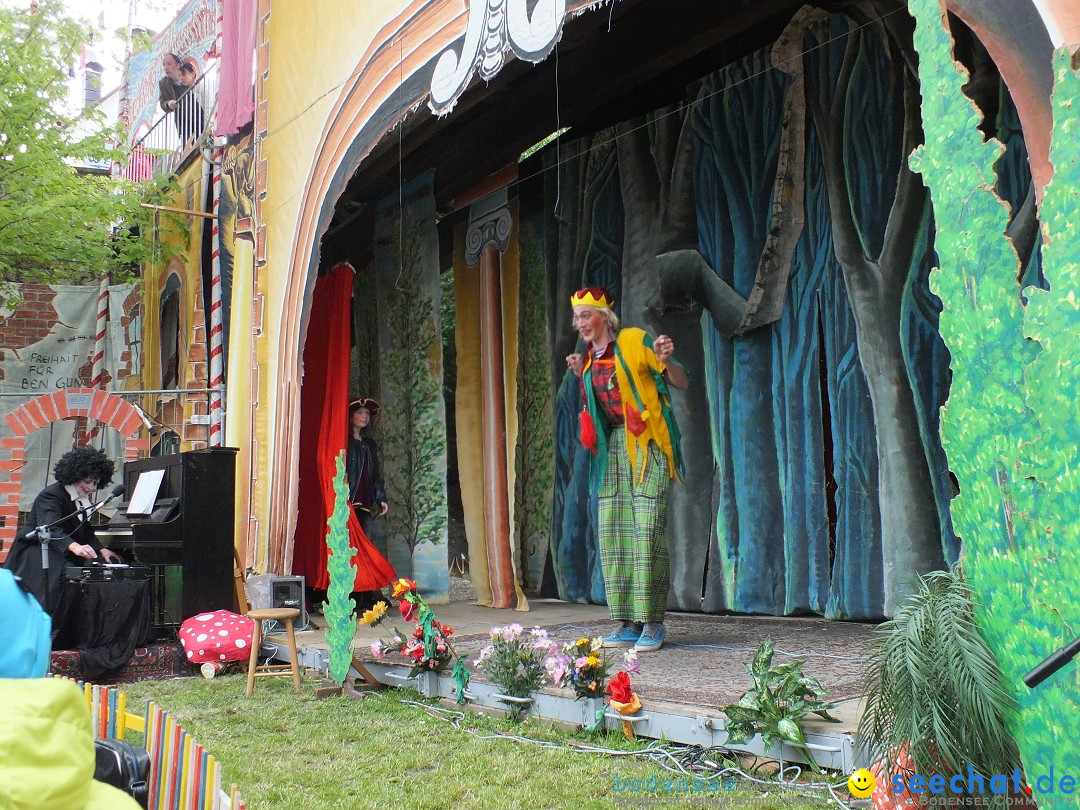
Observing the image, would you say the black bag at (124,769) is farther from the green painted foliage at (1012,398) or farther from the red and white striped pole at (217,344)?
the red and white striped pole at (217,344)

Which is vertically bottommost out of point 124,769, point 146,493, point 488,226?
point 124,769

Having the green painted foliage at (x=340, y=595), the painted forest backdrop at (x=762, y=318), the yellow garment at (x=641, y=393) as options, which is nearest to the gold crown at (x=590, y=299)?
the yellow garment at (x=641, y=393)

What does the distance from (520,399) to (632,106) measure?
7.86ft

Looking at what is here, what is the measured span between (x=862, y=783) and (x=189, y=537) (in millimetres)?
4922

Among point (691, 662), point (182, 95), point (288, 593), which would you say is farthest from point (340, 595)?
point (182, 95)

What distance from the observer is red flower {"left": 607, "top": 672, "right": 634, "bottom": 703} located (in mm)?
3463

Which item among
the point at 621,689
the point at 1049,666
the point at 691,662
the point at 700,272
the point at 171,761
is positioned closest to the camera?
the point at 1049,666

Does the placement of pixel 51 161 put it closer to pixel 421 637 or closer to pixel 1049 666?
pixel 421 637

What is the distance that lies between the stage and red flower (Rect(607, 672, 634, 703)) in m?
0.08

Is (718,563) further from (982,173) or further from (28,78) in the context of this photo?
(28,78)

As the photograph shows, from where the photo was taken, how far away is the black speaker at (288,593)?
6539 mm

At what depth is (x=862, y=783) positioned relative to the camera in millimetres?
2598

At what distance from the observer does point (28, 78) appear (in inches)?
402

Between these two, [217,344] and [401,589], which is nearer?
[401,589]
